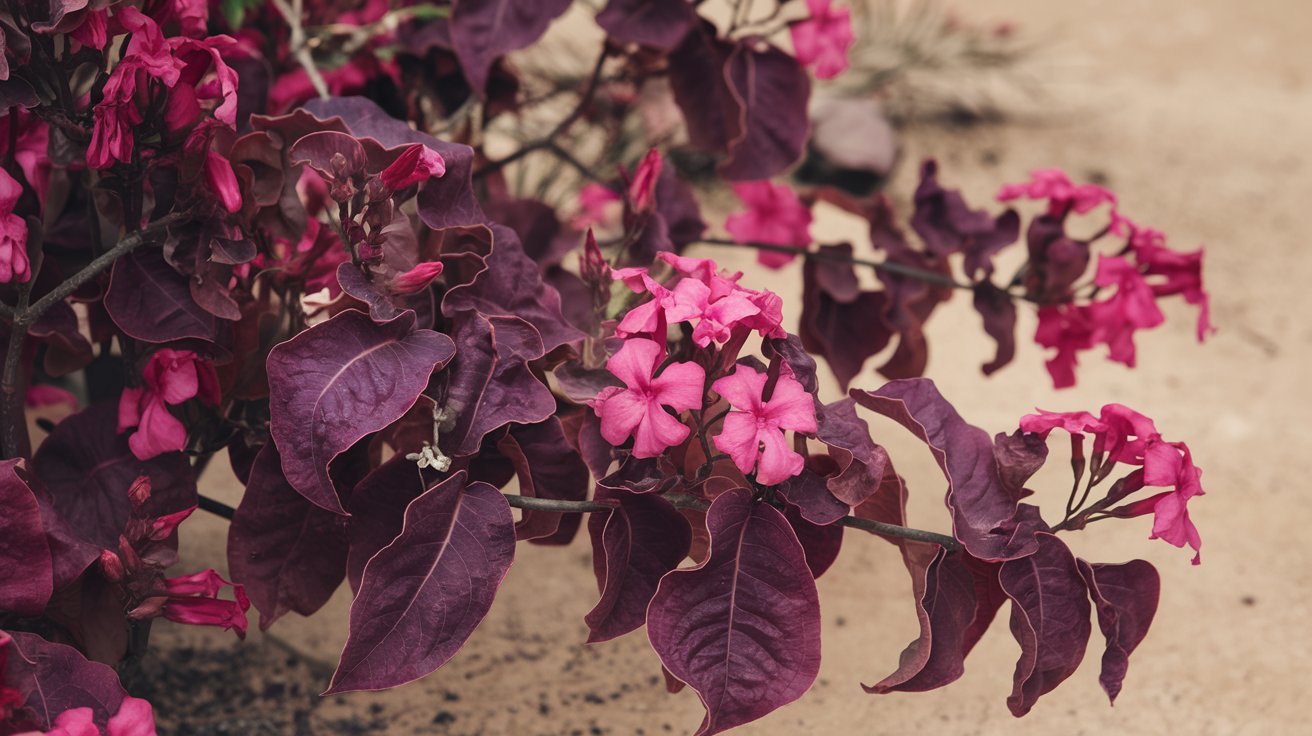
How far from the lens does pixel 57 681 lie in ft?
3.18

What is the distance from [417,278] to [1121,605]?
2.07 ft

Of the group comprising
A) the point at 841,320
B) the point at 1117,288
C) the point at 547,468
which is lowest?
the point at 841,320

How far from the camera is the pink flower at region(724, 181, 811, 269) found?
189cm

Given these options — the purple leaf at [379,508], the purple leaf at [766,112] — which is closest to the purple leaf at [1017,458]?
the purple leaf at [379,508]

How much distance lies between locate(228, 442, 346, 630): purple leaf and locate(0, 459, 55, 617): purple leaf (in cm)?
17

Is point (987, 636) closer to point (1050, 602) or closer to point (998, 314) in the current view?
point (998, 314)

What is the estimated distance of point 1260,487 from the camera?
7.11 feet

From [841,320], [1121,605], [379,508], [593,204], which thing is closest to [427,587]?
[379,508]

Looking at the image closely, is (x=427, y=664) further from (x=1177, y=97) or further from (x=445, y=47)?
(x=1177, y=97)

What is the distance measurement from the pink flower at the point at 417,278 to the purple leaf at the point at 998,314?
2.93 feet

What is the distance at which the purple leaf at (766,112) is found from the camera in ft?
5.32

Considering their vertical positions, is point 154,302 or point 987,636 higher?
point 154,302

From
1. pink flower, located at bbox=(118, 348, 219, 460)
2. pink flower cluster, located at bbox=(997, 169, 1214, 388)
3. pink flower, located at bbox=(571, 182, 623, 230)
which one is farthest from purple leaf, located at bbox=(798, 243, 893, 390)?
pink flower, located at bbox=(118, 348, 219, 460)

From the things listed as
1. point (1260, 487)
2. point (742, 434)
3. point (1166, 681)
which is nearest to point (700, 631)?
point (742, 434)
